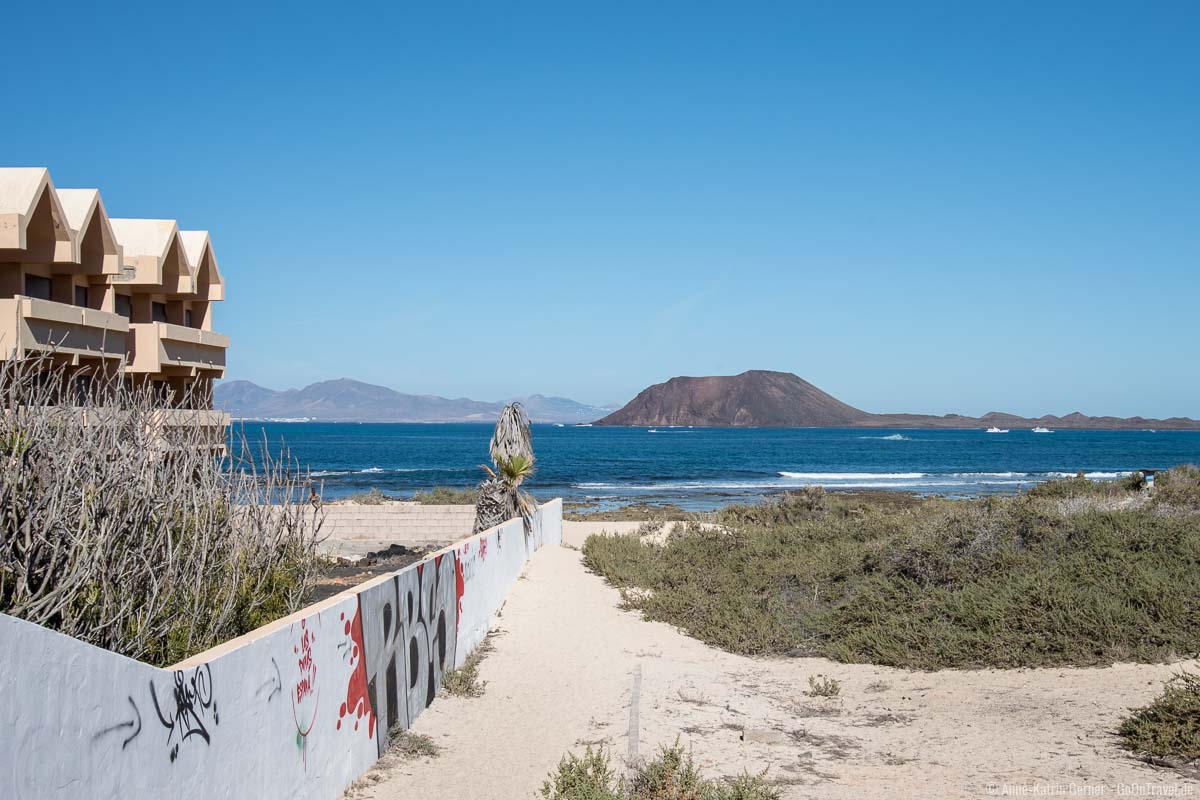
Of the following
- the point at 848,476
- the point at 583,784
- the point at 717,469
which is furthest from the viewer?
the point at 717,469

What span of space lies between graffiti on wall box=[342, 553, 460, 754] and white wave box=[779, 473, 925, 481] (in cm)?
6035

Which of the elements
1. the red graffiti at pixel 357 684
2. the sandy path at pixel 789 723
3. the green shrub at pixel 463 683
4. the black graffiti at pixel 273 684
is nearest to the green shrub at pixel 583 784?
the sandy path at pixel 789 723

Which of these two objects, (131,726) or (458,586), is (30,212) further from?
(131,726)

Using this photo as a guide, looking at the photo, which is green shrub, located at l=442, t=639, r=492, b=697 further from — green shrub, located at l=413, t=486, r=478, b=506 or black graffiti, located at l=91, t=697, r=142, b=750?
green shrub, located at l=413, t=486, r=478, b=506

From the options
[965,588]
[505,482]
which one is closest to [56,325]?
[505,482]

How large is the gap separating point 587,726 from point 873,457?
322 ft

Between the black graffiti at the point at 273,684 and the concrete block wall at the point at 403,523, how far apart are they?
19.0 meters

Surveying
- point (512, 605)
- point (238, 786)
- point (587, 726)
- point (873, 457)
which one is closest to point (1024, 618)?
point (587, 726)

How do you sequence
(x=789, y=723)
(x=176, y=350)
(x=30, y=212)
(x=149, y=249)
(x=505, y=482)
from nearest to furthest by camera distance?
(x=789, y=723) → (x=30, y=212) → (x=505, y=482) → (x=149, y=249) → (x=176, y=350)

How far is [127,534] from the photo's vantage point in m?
6.27

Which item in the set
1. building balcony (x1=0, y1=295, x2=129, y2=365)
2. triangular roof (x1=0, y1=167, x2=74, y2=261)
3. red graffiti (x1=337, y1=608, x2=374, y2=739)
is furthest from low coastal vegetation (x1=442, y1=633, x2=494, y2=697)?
triangular roof (x1=0, y1=167, x2=74, y2=261)

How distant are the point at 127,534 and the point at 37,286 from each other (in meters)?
16.5

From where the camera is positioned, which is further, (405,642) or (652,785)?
(405,642)

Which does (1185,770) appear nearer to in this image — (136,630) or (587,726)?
(587,726)
